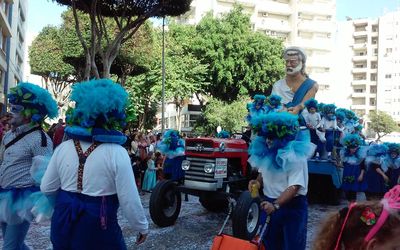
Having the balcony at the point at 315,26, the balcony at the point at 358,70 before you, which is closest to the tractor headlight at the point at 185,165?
the balcony at the point at 315,26

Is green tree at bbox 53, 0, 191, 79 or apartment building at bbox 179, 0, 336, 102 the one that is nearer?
green tree at bbox 53, 0, 191, 79

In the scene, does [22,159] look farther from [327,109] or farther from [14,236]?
[327,109]

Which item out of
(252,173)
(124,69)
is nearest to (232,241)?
(252,173)

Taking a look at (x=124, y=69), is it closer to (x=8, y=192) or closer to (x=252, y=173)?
(x=252, y=173)

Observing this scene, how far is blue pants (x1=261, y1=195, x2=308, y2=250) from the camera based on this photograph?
13.4ft

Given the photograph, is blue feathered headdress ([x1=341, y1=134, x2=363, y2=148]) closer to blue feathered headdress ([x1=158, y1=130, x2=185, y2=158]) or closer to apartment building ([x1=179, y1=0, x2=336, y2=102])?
blue feathered headdress ([x1=158, y1=130, x2=185, y2=158])

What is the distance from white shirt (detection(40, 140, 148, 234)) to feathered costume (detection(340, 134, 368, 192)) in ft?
21.6

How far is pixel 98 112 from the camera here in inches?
125

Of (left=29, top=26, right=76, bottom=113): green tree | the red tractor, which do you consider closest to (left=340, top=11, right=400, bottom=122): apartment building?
(left=29, top=26, right=76, bottom=113): green tree

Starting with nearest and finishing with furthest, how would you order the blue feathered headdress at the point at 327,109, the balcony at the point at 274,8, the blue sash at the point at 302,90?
the blue sash at the point at 302,90
the blue feathered headdress at the point at 327,109
the balcony at the point at 274,8

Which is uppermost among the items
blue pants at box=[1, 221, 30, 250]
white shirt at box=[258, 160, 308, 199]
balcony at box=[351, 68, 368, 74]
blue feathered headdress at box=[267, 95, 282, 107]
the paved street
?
balcony at box=[351, 68, 368, 74]

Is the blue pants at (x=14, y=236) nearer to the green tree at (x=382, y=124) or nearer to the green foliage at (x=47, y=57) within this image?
the green foliage at (x=47, y=57)

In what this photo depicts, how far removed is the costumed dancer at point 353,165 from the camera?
8734mm

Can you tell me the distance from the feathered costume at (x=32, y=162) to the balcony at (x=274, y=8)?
190 ft
